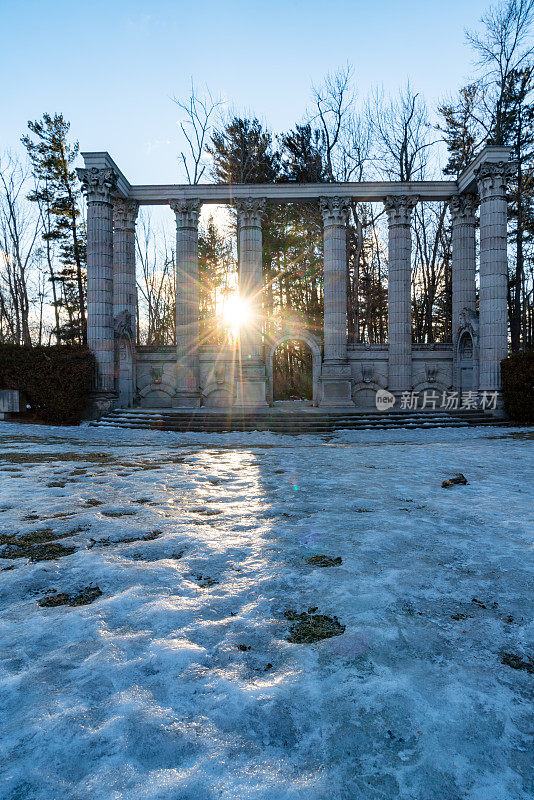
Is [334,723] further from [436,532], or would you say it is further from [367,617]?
[436,532]

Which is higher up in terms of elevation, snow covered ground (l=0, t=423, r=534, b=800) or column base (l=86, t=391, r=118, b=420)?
column base (l=86, t=391, r=118, b=420)


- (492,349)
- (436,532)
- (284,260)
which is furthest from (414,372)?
(436,532)

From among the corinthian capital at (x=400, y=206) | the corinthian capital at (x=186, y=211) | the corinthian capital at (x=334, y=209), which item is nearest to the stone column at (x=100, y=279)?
the corinthian capital at (x=186, y=211)

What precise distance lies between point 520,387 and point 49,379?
17.2m

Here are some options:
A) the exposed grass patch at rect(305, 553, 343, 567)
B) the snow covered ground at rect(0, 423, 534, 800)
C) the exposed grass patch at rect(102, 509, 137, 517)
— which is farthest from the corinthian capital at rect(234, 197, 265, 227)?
the exposed grass patch at rect(305, 553, 343, 567)

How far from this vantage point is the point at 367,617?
2482 millimetres

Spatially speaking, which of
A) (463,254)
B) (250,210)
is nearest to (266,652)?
(250,210)

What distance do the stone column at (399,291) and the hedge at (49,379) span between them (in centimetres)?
1322

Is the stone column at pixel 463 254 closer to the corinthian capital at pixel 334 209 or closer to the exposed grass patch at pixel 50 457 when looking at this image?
the corinthian capital at pixel 334 209

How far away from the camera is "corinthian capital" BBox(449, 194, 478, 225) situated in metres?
19.3

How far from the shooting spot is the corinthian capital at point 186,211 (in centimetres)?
1873

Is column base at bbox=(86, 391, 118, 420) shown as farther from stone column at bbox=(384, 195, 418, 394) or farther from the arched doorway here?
the arched doorway

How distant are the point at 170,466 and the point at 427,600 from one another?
530 cm

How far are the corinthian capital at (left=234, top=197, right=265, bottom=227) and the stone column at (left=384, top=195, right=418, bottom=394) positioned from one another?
18.6 feet
